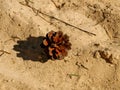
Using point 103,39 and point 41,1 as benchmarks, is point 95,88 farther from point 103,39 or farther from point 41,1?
point 41,1

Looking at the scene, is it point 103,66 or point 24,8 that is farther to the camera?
point 24,8

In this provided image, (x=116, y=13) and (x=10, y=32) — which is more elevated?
(x=116, y=13)

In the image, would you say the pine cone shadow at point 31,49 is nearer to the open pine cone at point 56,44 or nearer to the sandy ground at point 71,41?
the sandy ground at point 71,41

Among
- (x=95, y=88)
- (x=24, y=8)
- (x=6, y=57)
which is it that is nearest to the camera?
(x=95, y=88)

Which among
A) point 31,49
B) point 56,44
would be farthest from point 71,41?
point 31,49

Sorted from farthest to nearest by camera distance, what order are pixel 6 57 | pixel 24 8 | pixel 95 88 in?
pixel 24 8, pixel 6 57, pixel 95 88

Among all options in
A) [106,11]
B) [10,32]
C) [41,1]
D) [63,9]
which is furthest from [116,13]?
[10,32]

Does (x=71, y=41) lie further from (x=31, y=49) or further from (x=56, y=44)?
(x=31, y=49)

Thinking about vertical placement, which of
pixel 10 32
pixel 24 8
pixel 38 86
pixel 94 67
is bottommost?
pixel 38 86
